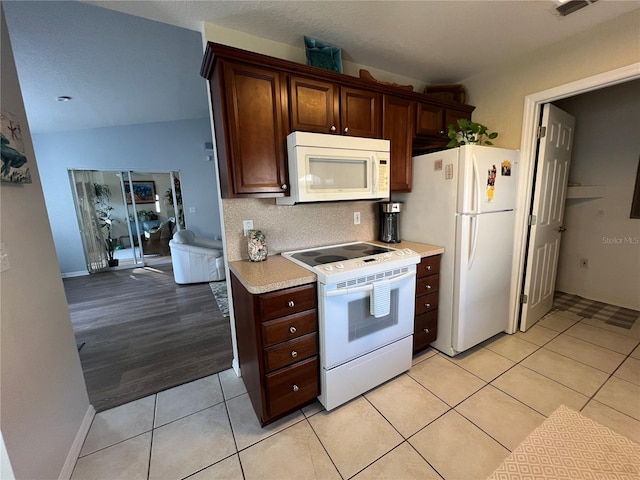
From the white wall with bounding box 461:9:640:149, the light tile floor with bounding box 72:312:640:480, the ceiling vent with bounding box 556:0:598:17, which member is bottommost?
the light tile floor with bounding box 72:312:640:480

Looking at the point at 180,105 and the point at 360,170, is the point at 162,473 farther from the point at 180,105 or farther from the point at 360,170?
the point at 180,105

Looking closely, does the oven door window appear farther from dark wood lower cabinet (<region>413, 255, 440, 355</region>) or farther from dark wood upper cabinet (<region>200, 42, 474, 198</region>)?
dark wood upper cabinet (<region>200, 42, 474, 198</region>)

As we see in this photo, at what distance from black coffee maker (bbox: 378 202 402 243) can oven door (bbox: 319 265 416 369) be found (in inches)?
23.6

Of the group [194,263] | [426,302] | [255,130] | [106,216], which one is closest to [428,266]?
[426,302]

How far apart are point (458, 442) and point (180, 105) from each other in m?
5.67

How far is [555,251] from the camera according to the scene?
283 cm

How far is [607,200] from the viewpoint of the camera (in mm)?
2967

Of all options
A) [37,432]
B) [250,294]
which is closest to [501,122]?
[250,294]

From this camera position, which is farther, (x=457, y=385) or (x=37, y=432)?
(x=457, y=385)

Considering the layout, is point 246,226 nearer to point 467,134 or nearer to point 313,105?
point 313,105

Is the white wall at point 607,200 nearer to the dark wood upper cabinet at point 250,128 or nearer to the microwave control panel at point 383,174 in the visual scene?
the microwave control panel at point 383,174

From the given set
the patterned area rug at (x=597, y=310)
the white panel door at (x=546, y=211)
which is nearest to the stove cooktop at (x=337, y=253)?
the white panel door at (x=546, y=211)

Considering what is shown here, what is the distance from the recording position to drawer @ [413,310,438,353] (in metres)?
2.17

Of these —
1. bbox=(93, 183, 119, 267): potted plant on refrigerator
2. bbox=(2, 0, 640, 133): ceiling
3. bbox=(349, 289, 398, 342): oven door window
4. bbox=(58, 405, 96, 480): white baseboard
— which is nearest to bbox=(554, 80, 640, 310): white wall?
bbox=(2, 0, 640, 133): ceiling
